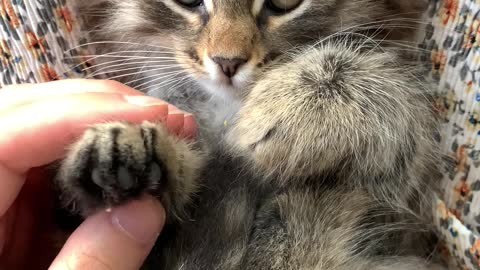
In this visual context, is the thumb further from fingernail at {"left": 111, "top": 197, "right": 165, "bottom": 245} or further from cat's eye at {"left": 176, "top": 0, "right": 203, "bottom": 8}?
cat's eye at {"left": 176, "top": 0, "right": 203, "bottom": 8}

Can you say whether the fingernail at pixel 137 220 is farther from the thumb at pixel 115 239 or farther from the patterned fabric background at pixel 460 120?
the patterned fabric background at pixel 460 120

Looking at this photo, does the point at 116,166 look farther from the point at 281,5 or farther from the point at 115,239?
the point at 281,5

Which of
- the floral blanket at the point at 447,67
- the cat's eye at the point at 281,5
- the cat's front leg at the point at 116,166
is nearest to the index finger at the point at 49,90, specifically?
the cat's front leg at the point at 116,166

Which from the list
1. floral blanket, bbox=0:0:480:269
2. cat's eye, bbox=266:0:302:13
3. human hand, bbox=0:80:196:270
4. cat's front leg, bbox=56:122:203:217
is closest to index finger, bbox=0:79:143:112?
human hand, bbox=0:80:196:270

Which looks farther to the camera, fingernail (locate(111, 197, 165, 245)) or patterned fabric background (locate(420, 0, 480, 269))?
patterned fabric background (locate(420, 0, 480, 269))

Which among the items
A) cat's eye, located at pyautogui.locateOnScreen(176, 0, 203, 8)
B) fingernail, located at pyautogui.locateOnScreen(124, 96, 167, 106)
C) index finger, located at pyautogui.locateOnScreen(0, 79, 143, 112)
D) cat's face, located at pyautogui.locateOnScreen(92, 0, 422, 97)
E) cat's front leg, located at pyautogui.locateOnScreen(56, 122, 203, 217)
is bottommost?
cat's front leg, located at pyautogui.locateOnScreen(56, 122, 203, 217)

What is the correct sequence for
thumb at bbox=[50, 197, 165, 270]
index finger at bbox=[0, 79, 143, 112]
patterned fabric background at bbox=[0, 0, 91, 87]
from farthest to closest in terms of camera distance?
patterned fabric background at bbox=[0, 0, 91, 87]
index finger at bbox=[0, 79, 143, 112]
thumb at bbox=[50, 197, 165, 270]

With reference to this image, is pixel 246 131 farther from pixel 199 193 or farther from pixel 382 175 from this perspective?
pixel 382 175
